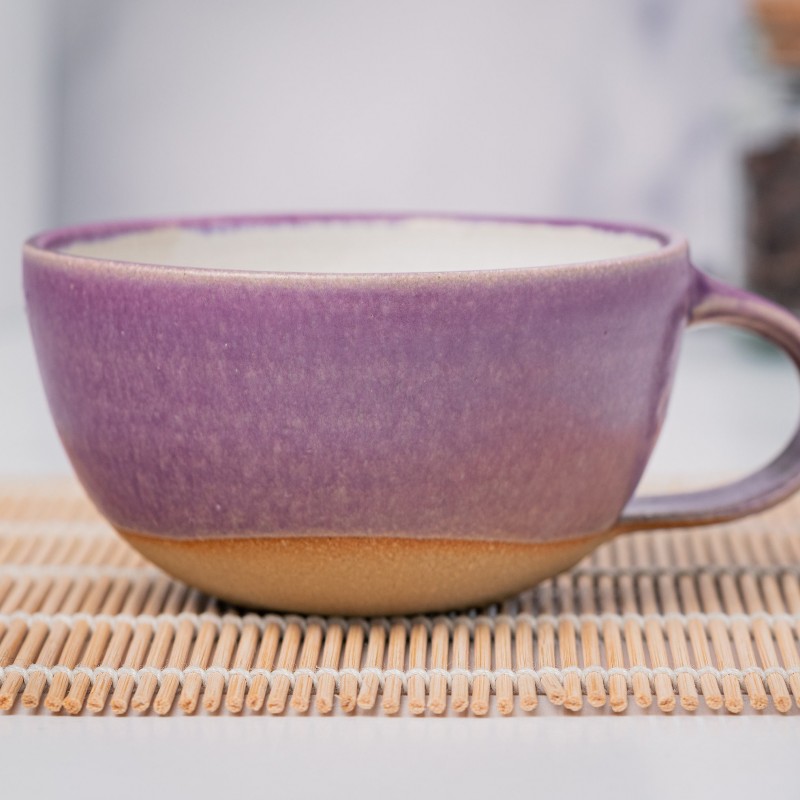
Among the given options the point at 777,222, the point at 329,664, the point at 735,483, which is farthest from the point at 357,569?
the point at 777,222

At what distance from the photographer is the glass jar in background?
88 centimetres

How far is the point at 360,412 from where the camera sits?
14.4 inches

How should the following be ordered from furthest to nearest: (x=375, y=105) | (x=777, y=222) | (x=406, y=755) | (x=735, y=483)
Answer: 1. (x=375, y=105)
2. (x=777, y=222)
3. (x=735, y=483)
4. (x=406, y=755)

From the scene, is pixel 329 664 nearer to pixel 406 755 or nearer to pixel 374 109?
pixel 406 755

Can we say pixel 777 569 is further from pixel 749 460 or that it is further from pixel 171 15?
pixel 171 15

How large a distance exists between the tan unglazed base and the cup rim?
3.1 inches

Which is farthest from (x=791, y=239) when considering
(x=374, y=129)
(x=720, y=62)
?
(x=374, y=129)

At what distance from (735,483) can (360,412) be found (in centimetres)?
16

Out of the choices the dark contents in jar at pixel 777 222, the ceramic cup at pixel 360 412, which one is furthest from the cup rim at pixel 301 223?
the dark contents in jar at pixel 777 222

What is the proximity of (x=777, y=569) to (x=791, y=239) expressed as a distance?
46 centimetres

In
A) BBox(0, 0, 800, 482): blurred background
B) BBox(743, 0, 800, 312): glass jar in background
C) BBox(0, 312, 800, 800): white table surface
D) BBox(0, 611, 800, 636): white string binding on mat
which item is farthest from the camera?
BBox(0, 0, 800, 482): blurred background

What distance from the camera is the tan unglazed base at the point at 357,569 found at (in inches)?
15.1

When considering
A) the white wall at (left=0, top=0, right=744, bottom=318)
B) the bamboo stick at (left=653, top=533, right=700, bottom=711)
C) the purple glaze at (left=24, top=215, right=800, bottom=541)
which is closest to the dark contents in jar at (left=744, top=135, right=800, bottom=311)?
the white wall at (left=0, top=0, right=744, bottom=318)

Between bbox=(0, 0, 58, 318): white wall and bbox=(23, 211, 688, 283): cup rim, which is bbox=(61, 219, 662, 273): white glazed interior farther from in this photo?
bbox=(0, 0, 58, 318): white wall
